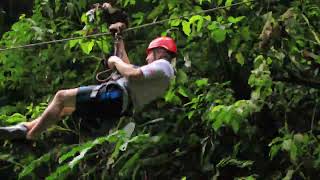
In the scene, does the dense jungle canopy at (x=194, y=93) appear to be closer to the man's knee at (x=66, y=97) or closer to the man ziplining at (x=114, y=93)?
the man ziplining at (x=114, y=93)

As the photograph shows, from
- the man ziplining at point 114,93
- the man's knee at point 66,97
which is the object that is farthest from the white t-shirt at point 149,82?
the man's knee at point 66,97

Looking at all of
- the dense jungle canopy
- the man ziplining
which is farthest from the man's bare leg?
the dense jungle canopy

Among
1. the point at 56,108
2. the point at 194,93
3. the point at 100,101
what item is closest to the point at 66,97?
the point at 56,108

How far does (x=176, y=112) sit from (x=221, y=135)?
0.50 m

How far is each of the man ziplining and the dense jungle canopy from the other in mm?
580

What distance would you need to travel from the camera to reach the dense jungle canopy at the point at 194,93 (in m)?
5.51

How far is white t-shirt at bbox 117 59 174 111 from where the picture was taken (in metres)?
4.62

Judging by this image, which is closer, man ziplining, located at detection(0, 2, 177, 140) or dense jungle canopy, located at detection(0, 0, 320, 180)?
man ziplining, located at detection(0, 2, 177, 140)

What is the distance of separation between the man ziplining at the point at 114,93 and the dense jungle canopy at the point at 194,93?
580 millimetres

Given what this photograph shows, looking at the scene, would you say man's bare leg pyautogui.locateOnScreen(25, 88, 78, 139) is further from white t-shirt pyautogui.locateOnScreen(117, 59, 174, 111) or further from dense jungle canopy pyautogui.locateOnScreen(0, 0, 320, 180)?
dense jungle canopy pyautogui.locateOnScreen(0, 0, 320, 180)

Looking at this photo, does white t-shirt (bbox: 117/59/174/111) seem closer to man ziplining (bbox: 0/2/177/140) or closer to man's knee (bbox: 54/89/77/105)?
man ziplining (bbox: 0/2/177/140)

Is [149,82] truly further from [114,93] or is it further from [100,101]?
[100,101]

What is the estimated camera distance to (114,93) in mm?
4625

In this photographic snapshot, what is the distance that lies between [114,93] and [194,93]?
159 cm
